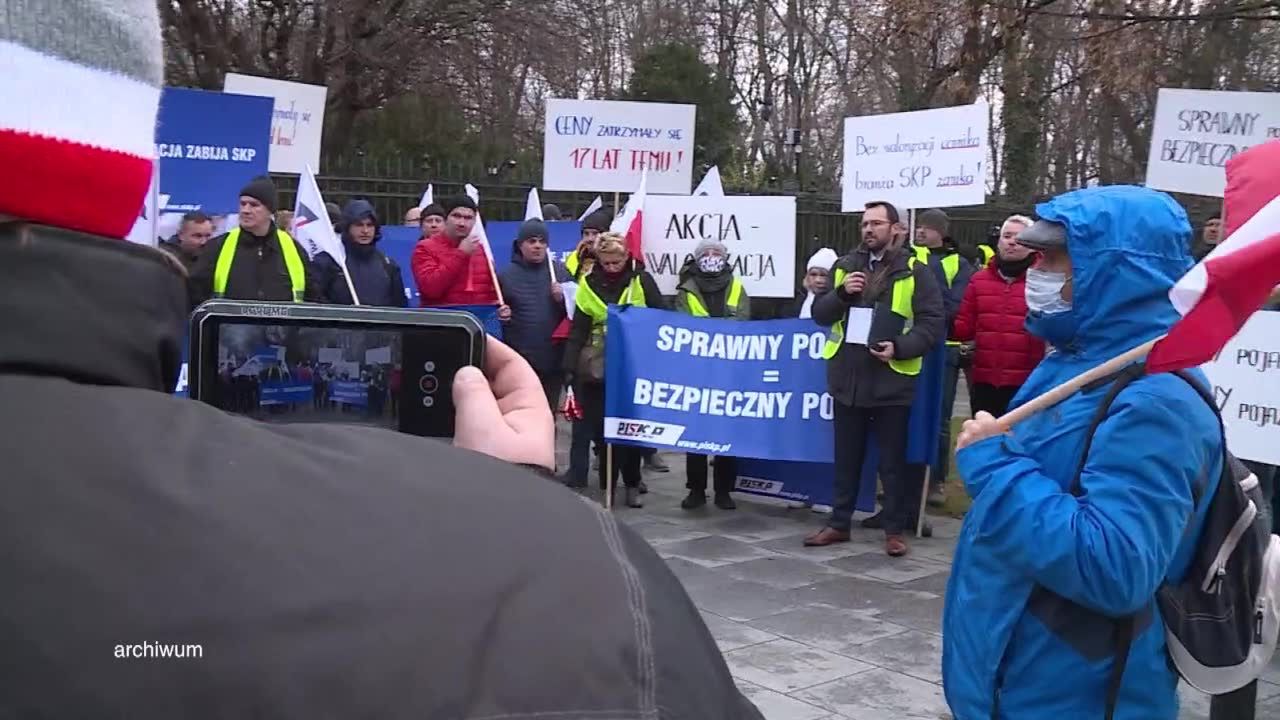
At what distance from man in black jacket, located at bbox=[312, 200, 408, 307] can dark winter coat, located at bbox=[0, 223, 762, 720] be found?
7.58m

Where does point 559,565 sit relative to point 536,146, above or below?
below

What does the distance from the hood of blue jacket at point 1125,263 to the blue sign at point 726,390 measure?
524 cm

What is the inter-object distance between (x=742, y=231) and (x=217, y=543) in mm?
8742

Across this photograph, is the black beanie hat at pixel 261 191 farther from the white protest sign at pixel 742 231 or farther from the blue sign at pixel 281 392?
the blue sign at pixel 281 392

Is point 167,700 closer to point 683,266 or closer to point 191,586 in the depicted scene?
point 191,586

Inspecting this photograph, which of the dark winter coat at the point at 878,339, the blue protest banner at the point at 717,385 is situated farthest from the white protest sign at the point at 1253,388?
the blue protest banner at the point at 717,385

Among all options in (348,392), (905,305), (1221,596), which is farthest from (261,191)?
(1221,596)

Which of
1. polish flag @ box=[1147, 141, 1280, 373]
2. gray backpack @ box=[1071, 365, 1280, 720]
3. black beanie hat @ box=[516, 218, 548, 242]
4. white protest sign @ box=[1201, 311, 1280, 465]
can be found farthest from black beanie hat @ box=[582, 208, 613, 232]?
polish flag @ box=[1147, 141, 1280, 373]

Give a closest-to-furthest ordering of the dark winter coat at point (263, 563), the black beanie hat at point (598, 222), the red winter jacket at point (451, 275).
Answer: the dark winter coat at point (263, 563)
the red winter jacket at point (451, 275)
the black beanie hat at point (598, 222)

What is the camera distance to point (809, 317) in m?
8.16

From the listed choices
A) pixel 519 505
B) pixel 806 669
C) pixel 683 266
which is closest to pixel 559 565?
pixel 519 505

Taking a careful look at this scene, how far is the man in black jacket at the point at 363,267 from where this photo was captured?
838cm

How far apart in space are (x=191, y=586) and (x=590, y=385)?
7823mm

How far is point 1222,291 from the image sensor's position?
91.7 inches
